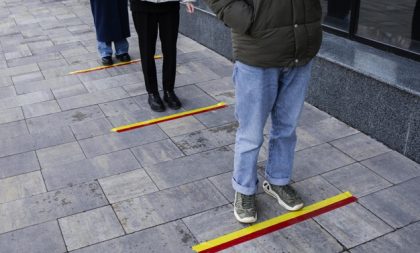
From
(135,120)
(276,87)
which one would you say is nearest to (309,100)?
(135,120)

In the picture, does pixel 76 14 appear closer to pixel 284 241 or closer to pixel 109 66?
pixel 109 66

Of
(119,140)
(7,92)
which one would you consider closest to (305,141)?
(119,140)

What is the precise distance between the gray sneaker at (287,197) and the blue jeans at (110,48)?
3935mm

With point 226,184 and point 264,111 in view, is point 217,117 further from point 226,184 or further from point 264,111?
point 264,111

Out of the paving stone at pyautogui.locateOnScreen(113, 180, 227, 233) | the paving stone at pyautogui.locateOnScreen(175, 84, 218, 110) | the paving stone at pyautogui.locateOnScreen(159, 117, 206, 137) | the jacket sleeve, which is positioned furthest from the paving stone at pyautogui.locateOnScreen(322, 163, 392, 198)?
the paving stone at pyautogui.locateOnScreen(175, 84, 218, 110)

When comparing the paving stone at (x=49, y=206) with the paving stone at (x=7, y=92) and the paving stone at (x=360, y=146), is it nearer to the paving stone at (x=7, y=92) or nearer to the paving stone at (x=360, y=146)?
the paving stone at (x=360, y=146)

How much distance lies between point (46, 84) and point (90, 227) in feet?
10.7

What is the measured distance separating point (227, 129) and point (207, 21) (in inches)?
113

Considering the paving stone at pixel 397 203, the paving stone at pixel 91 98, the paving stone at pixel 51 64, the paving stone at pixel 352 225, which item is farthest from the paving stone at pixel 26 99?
the paving stone at pixel 397 203

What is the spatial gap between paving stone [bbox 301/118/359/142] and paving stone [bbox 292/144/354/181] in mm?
183

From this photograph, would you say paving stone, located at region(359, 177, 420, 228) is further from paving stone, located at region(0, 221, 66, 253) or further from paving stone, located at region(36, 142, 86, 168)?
paving stone, located at region(36, 142, 86, 168)

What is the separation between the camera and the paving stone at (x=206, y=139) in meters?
4.32

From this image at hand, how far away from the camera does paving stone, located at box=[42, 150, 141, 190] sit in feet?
12.8

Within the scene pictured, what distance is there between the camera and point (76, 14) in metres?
10.0
